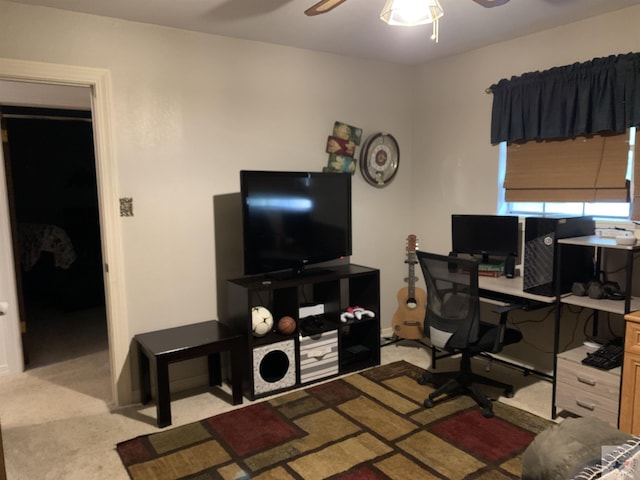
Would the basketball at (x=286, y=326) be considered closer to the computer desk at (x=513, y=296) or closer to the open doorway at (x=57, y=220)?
the computer desk at (x=513, y=296)

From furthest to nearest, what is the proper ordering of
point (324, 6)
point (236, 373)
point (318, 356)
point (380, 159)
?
point (380, 159)
point (318, 356)
point (236, 373)
point (324, 6)

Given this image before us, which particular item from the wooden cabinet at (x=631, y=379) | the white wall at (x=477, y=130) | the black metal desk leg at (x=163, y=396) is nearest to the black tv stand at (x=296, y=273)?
the black metal desk leg at (x=163, y=396)

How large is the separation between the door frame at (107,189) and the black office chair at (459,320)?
1.94 meters

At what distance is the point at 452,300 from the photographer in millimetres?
2902

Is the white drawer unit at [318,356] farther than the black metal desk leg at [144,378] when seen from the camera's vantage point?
Yes

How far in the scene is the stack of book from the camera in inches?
136

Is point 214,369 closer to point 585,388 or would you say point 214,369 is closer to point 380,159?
point 380,159

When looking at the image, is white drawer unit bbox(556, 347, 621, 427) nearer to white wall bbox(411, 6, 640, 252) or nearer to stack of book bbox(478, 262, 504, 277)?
stack of book bbox(478, 262, 504, 277)

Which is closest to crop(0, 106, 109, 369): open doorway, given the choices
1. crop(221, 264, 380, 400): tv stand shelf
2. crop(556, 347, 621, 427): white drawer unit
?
crop(221, 264, 380, 400): tv stand shelf

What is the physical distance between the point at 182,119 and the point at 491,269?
7.98 ft

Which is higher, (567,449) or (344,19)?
(344,19)

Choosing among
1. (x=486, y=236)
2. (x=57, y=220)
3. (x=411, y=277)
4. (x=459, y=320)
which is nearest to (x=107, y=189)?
(x=459, y=320)

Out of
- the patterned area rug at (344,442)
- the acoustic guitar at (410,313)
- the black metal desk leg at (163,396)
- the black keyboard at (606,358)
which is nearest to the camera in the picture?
the patterned area rug at (344,442)

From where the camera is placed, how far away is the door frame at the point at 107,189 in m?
2.69
